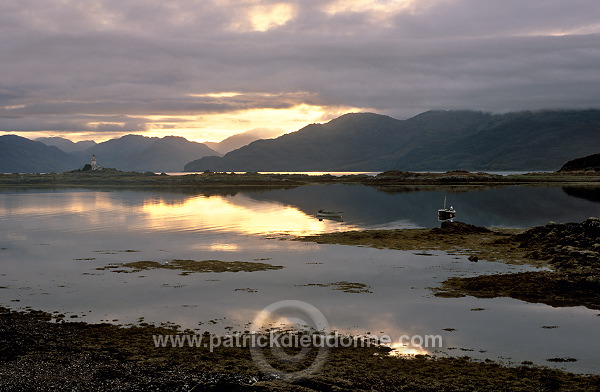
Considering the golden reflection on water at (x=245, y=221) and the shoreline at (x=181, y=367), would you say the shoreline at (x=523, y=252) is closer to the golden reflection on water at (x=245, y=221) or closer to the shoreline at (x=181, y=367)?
the golden reflection on water at (x=245, y=221)

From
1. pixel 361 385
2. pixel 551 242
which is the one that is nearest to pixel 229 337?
pixel 361 385

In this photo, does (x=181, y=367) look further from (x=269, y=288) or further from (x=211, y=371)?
(x=269, y=288)

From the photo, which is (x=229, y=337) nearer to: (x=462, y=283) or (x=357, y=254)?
(x=462, y=283)

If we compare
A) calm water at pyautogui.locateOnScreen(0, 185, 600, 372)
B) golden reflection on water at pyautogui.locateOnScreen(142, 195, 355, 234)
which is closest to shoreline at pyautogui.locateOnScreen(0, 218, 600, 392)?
calm water at pyautogui.locateOnScreen(0, 185, 600, 372)

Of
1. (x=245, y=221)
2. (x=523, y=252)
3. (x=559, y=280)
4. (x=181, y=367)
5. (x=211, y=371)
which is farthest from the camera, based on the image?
(x=245, y=221)

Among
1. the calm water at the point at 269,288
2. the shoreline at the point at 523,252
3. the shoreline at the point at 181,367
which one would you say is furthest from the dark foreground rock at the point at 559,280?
the shoreline at the point at 181,367

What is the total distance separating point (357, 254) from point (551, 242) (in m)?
15.3

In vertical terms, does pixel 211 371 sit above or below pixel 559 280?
below

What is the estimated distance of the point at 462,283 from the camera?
Answer: 97.6ft

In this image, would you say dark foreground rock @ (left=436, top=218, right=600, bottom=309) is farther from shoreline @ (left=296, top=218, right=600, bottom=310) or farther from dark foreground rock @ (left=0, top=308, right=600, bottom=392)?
dark foreground rock @ (left=0, top=308, right=600, bottom=392)

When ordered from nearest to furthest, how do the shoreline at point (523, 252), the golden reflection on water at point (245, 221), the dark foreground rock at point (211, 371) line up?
the dark foreground rock at point (211, 371) < the shoreline at point (523, 252) < the golden reflection on water at point (245, 221)

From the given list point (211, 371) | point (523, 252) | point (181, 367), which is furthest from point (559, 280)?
point (181, 367)

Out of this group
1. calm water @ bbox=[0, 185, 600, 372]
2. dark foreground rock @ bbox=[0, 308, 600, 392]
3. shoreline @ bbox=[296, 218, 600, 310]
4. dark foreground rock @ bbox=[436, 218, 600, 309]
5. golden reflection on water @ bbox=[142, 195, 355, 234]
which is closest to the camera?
dark foreground rock @ bbox=[0, 308, 600, 392]

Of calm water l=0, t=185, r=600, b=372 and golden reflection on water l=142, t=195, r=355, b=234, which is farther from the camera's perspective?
golden reflection on water l=142, t=195, r=355, b=234
